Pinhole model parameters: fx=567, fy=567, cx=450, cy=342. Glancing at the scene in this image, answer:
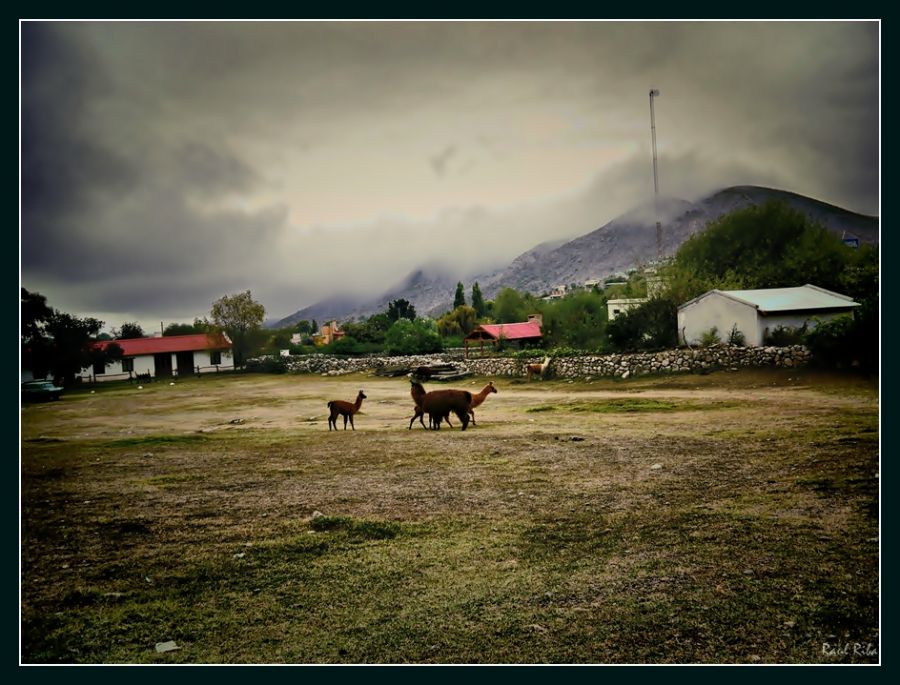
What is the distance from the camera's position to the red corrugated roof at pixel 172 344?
5179mm

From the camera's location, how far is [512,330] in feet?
35.6

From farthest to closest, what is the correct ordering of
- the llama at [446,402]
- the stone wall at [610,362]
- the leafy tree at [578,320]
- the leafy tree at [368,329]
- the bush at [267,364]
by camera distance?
the leafy tree at [578,320] → the llama at [446,402] → the leafy tree at [368,329] → the stone wall at [610,362] → the bush at [267,364]

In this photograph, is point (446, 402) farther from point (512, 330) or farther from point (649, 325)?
point (512, 330)

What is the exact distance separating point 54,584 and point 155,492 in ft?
3.41

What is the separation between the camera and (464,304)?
887cm

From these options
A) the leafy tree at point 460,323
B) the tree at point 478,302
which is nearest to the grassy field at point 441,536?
the tree at point 478,302

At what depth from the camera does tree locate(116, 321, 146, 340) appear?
514 cm

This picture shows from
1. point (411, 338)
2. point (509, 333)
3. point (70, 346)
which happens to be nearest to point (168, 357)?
point (70, 346)

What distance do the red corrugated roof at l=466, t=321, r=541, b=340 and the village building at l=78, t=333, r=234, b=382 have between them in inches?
207

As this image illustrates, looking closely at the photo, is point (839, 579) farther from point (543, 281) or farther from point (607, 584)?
point (543, 281)

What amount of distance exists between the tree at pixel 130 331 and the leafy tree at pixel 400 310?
2432 millimetres

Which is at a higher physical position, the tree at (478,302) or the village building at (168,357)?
the tree at (478,302)

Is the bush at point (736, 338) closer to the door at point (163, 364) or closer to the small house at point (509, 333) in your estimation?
the small house at point (509, 333)

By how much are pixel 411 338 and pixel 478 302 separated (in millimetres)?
1180
